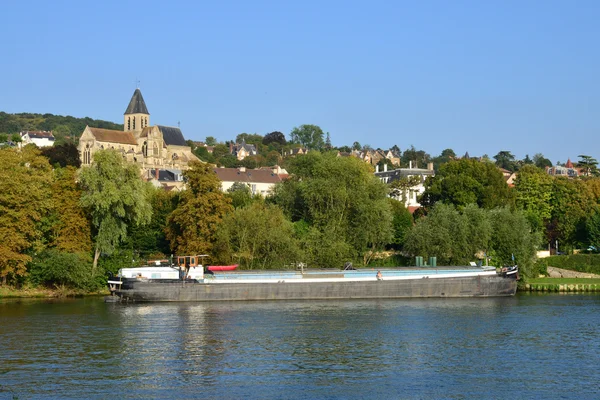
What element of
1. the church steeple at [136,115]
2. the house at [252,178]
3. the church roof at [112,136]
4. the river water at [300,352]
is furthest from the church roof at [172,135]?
the river water at [300,352]

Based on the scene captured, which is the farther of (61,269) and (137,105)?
(137,105)

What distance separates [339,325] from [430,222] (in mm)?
25422

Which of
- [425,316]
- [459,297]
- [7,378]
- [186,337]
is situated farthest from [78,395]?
[459,297]

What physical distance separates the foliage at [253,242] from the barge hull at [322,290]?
5160mm

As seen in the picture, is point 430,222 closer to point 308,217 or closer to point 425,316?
point 308,217

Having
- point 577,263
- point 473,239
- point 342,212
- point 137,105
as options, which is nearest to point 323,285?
point 342,212

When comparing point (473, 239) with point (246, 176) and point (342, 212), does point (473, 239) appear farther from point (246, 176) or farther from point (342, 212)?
point (246, 176)

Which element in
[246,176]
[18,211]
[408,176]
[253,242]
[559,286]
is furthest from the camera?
[246,176]

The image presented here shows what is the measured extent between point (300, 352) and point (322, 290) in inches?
893

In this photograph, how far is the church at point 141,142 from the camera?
149875mm

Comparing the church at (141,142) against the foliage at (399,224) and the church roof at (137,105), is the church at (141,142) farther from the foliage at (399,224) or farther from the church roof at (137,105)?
the foliage at (399,224)

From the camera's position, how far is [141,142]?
516 feet

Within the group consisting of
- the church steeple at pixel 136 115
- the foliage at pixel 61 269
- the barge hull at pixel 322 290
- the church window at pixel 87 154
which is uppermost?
the church steeple at pixel 136 115

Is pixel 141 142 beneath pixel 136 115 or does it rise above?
beneath
